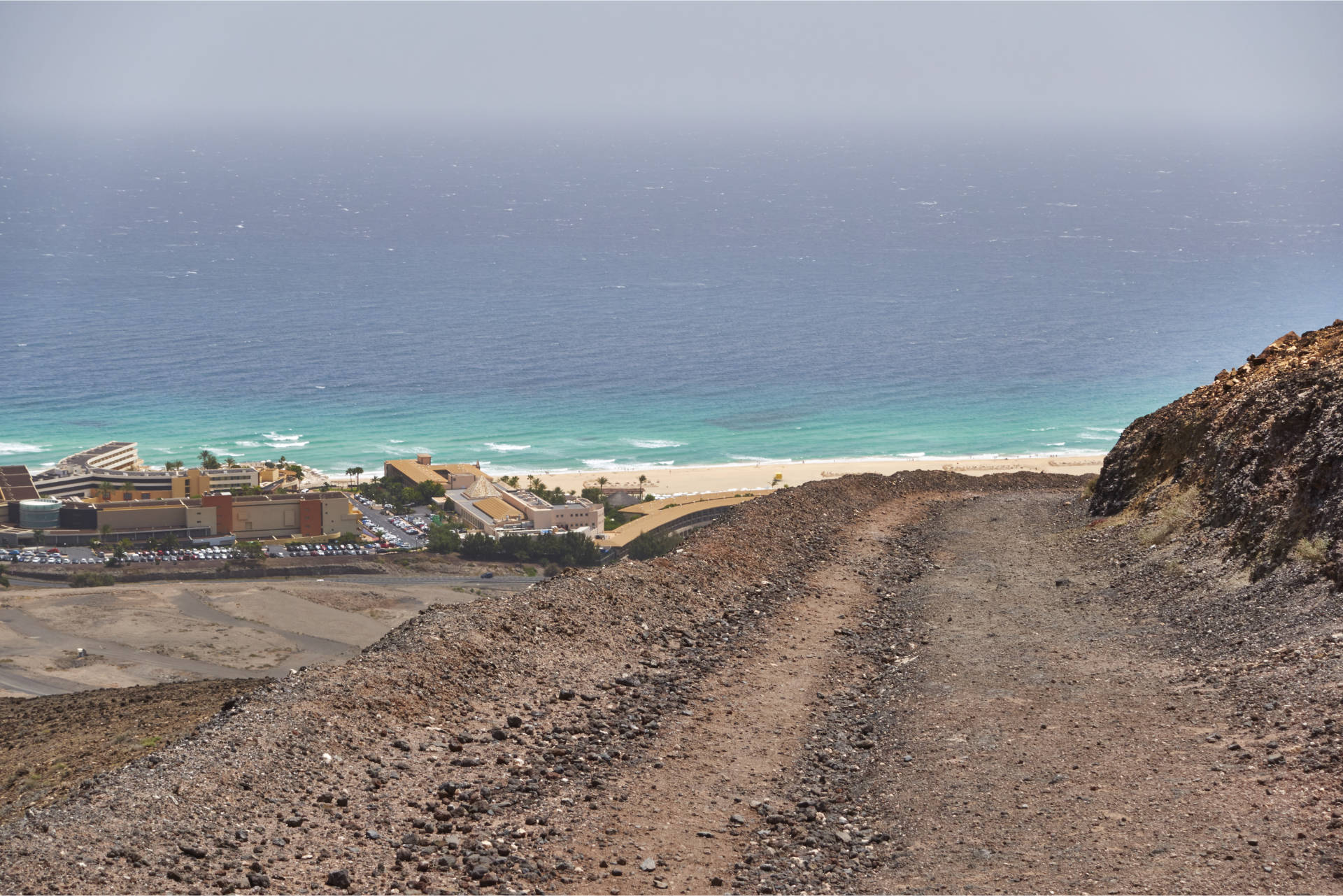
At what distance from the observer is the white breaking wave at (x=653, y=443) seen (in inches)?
2121

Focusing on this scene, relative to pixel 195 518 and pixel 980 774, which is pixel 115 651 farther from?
pixel 980 774

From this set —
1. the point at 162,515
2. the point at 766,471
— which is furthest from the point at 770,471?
the point at 162,515

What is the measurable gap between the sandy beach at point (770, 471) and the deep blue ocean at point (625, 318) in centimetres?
213

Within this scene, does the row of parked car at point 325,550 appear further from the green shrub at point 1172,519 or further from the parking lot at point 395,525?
the green shrub at point 1172,519

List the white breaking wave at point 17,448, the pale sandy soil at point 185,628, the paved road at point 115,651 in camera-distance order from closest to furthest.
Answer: the paved road at point 115,651, the pale sandy soil at point 185,628, the white breaking wave at point 17,448

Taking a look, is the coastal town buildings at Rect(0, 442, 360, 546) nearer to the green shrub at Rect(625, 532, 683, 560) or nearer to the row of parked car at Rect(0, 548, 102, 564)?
Result: the row of parked car at Rect(0, 548, 102, 564)

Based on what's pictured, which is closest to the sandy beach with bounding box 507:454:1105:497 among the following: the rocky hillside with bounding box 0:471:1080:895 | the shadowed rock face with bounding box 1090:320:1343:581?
the shadowed rock face with bounding box 1090:320:1343:581

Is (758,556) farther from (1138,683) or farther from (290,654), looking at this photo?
(290,654)

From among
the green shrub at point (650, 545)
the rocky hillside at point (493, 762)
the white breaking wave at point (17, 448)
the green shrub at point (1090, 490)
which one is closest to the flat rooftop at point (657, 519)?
the green shrub at point (650, 545)

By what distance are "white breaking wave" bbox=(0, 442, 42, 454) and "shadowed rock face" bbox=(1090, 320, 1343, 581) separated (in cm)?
4309

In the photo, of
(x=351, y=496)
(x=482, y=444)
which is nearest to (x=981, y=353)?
(x=482, y=444)

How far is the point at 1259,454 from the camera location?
14.8 meters

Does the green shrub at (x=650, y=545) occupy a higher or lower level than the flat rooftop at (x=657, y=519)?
lower

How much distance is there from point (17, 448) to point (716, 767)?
4854cm
